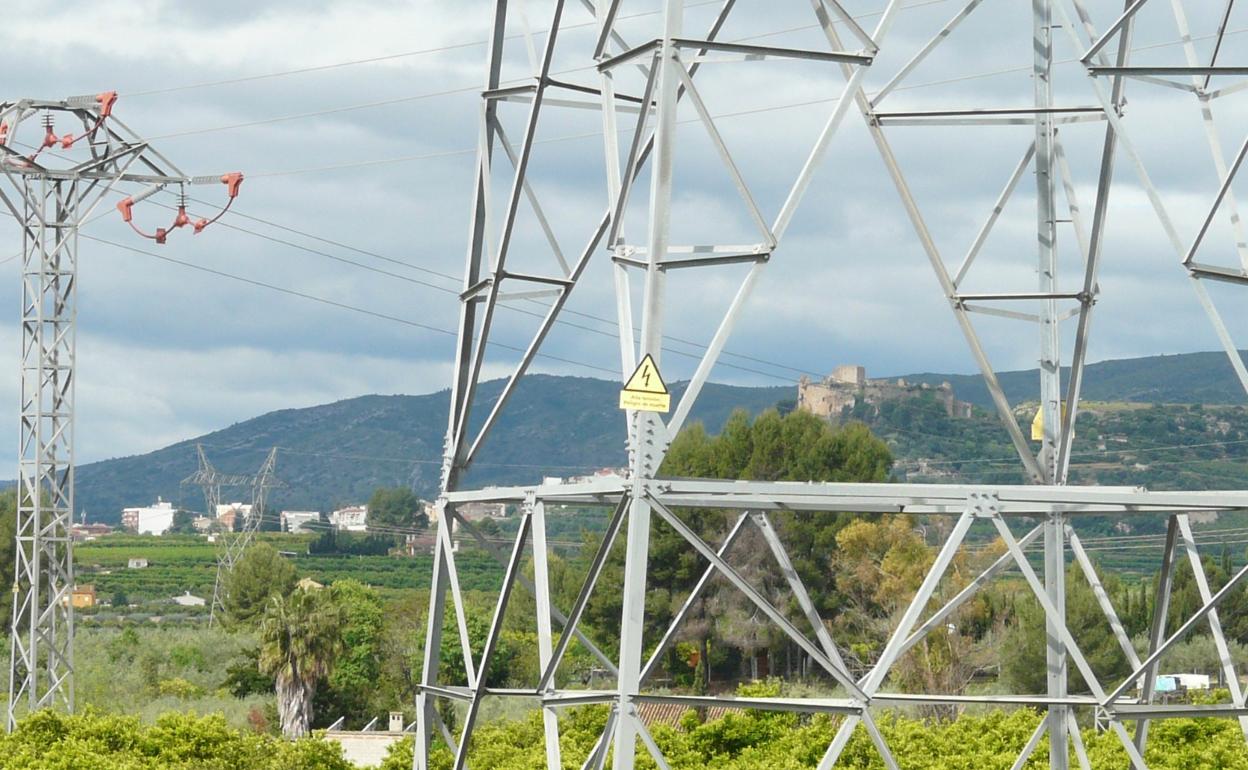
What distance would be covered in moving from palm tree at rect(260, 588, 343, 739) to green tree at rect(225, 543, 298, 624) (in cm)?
3768

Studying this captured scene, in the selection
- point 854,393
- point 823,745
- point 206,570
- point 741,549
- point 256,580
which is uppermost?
point 854,393

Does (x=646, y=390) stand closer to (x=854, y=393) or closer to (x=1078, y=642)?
(x=1078, y=642)

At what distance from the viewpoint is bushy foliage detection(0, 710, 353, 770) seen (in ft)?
87.4

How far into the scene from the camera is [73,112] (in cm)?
3775

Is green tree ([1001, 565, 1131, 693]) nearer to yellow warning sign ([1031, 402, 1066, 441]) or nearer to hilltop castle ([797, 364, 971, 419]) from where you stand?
yellow warning sign ([1031, 402, 1066, 441])

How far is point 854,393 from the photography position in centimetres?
18262

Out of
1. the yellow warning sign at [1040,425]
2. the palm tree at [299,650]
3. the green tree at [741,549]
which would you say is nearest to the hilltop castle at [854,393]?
the green tree at [741,549]

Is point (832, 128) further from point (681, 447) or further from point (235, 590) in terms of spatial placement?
point (235, 590)

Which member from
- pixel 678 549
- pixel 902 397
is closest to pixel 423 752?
pixel 678 549

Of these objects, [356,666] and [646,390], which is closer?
[646,390]

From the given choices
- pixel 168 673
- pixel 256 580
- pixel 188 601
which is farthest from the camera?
pixel 188 601

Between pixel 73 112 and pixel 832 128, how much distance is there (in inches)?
1103

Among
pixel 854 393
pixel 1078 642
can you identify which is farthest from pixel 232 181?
pixel 854 393

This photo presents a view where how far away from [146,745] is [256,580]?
223ft
